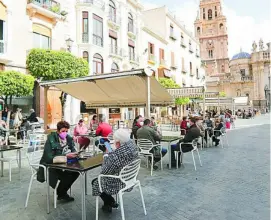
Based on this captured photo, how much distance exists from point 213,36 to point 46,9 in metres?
62.0

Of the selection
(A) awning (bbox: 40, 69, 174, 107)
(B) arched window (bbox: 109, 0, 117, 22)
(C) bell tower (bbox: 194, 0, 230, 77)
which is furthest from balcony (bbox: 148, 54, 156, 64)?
(C) bell tower (bbox: 194, 0, 230, 77)

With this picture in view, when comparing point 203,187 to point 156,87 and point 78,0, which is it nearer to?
point 156,87

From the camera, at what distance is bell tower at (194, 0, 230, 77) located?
6900 cm

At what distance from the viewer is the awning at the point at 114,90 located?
26.6 feet

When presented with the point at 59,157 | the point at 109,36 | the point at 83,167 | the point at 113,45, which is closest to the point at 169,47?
the point at 113,45

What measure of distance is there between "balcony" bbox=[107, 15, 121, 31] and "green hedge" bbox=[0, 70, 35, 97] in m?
10.1

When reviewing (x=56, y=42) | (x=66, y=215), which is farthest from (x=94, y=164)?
(x=56, y=42)

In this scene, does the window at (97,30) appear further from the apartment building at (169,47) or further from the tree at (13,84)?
the tree at (13,84)

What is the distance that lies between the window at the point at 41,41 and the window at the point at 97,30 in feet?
12.3

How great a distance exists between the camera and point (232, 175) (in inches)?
233

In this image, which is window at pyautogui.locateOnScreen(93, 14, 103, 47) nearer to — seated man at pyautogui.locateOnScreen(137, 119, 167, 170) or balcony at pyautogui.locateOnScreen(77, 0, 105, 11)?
balcony at pyautogui.locateOnScreen(77, 0, 105, 11)

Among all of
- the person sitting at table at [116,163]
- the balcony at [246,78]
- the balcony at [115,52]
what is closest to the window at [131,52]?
the balcony at [115,52]

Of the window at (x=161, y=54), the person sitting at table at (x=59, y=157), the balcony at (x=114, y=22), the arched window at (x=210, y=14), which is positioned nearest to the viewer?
the person sitting at table at (x=59, y=157)

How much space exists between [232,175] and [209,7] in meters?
74.5
